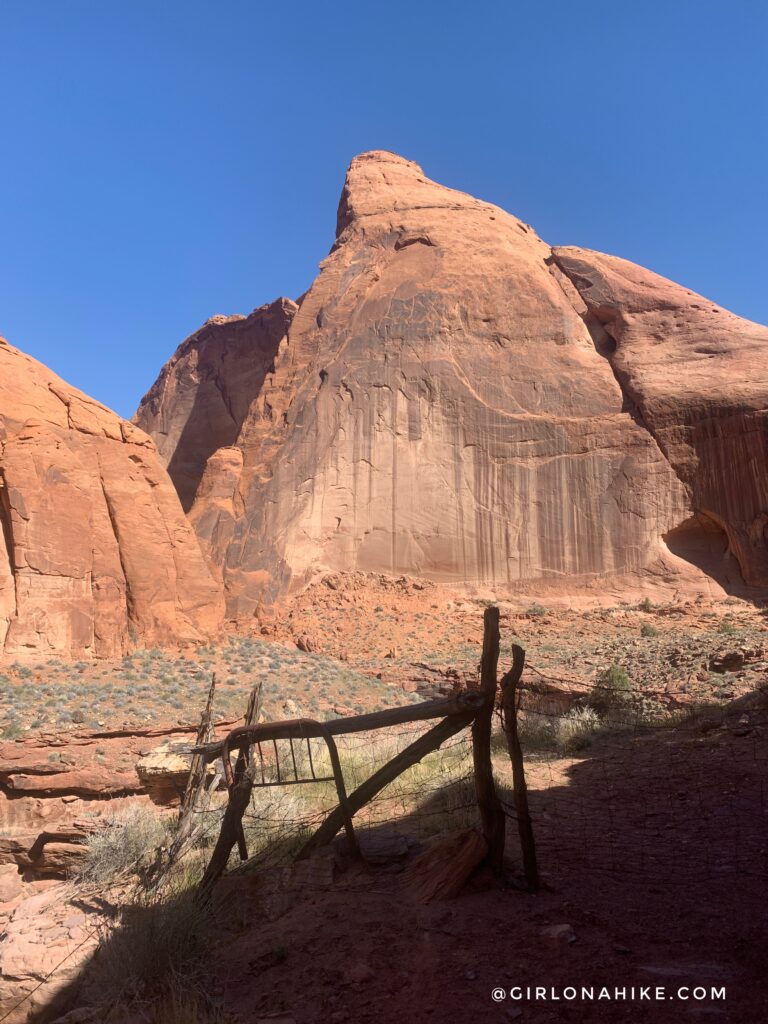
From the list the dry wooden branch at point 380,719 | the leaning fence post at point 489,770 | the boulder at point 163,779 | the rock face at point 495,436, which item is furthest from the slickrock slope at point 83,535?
the leaning fence post at point 489,770

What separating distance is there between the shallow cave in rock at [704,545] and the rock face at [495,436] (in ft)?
0.30

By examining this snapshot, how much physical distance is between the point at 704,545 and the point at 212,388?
3795cm

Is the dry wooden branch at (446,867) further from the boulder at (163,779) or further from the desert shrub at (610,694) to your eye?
the desert shrub at (610,694)

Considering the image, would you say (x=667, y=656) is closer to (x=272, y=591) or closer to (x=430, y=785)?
(x=430, y=785)

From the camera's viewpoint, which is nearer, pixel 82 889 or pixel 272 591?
pixel 82 889

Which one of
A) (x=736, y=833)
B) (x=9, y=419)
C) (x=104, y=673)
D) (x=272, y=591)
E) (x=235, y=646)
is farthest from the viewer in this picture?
(x=272, y=591)

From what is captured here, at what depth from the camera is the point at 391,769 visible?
632 centimetres

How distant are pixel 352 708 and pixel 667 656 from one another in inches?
326

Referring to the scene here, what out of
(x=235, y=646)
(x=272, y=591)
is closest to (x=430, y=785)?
(x=235, y=646)

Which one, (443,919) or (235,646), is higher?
(235,646)

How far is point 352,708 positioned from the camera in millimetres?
18016

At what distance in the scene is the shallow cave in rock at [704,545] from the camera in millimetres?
29484

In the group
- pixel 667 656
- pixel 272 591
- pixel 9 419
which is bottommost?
pixel 667 656

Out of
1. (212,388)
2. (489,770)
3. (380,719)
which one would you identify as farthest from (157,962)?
(212,388)
